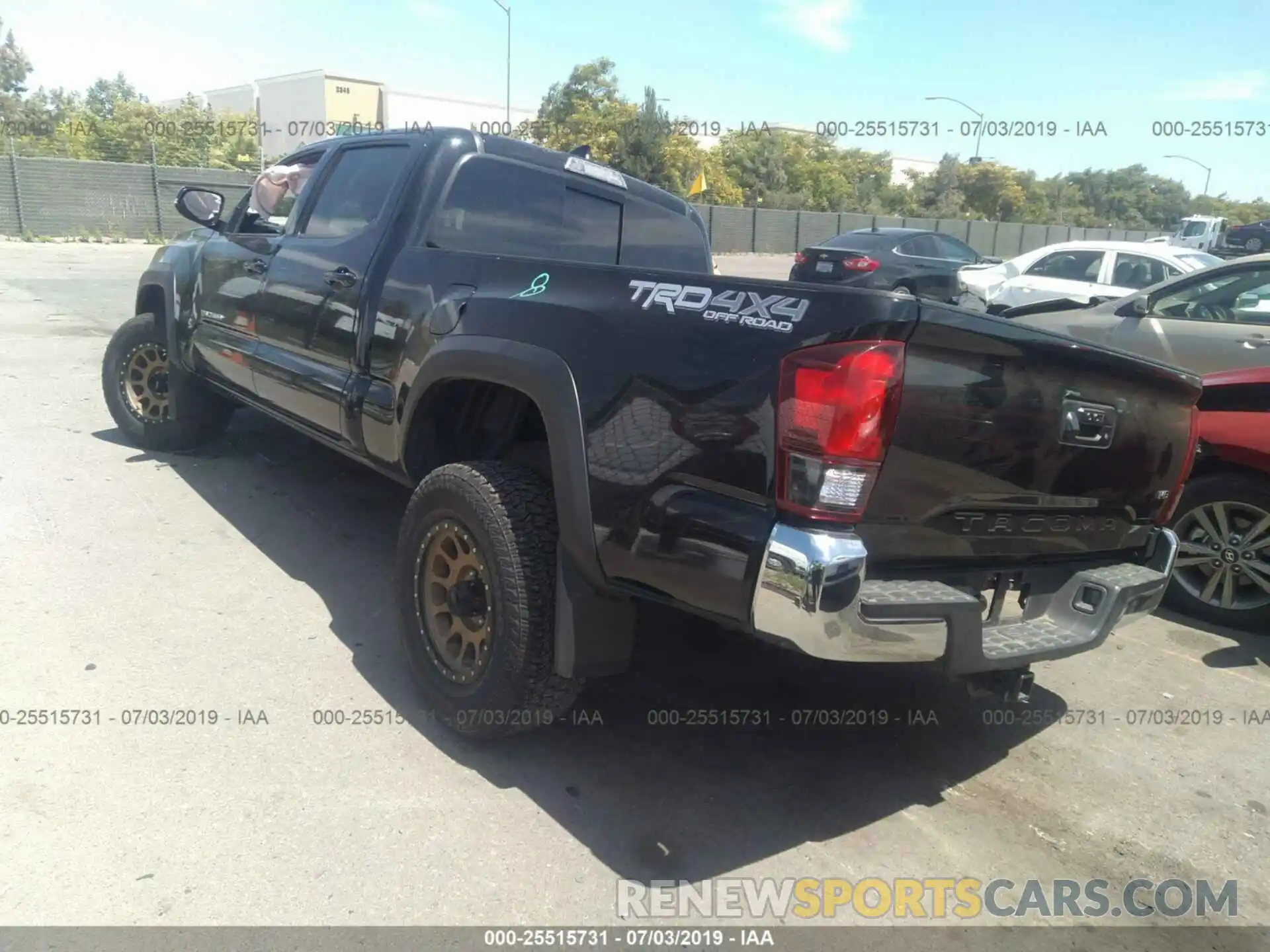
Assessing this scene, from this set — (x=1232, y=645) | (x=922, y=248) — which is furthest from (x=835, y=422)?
(x=922, y=248)

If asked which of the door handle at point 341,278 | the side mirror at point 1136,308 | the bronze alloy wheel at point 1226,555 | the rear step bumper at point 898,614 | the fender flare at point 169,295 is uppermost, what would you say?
the door handle at point 341,278

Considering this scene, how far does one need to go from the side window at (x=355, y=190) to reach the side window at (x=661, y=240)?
1092 mm

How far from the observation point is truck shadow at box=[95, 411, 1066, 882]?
2885mm

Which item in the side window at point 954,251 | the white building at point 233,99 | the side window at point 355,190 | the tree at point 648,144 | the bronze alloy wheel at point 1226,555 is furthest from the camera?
the white building at point 233,99

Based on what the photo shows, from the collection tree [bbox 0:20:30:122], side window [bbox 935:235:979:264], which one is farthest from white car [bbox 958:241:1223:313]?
tree [bbox 0:20:30:122]

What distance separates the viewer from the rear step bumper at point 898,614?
7.47ft

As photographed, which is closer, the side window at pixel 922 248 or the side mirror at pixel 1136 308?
the side mirror at pixel 1136 308

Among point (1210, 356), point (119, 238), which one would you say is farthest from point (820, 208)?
point (1210, 356)

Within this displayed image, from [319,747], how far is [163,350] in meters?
3.93

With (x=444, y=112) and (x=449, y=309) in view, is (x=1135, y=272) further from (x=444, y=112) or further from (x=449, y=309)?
(x=444, y=112)

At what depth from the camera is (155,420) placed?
6.16 m

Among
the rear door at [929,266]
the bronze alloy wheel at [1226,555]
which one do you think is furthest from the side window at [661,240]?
the rear door at [929,266]

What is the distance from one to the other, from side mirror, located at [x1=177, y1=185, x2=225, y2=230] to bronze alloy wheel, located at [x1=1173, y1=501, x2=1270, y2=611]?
527 centimetres

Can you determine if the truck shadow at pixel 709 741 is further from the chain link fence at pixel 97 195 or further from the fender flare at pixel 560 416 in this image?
the chain link fence at pixel 97 195
